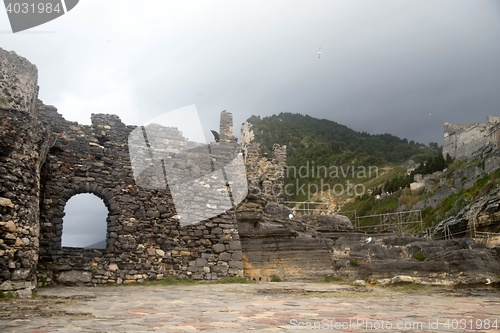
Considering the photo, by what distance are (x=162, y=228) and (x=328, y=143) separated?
8061 centimetres

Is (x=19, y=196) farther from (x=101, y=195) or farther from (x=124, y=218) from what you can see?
(x=124, y=218)

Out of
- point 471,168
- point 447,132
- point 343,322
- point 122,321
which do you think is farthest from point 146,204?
point 447,132

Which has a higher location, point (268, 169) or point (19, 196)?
point (268, 169)

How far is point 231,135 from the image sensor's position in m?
19.8

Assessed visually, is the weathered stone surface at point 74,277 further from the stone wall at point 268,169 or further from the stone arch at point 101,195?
the stone wall at point 268,169

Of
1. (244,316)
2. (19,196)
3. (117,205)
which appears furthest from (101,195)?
(244,316)

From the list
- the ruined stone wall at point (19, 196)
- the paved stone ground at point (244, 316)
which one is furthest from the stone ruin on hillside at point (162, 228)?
the paved stone ground at point (244, 316)

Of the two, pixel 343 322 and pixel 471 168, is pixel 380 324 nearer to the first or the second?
pixel 343 322

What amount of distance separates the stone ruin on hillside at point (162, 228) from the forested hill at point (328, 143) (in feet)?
180

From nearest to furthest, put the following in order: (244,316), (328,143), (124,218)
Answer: (244,316)
(124,218)
(328,143)

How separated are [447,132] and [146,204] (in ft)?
244

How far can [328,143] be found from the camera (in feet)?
298

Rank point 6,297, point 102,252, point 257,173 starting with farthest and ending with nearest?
1. point 257,173
2. point 102,252
3. point 6,297

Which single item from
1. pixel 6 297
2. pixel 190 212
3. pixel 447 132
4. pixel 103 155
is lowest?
pixel 6 297
